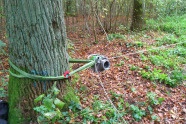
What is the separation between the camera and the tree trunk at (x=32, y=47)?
2.05 m

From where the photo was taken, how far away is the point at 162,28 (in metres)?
9.32

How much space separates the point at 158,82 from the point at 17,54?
362cm

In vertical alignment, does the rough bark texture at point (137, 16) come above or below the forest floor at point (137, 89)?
above

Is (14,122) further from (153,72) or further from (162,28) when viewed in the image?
(162,28)

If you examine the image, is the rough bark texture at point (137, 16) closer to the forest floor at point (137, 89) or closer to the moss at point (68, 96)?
the forest floor at point (137, 89)

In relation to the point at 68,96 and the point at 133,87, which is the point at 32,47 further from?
the point at 133,87

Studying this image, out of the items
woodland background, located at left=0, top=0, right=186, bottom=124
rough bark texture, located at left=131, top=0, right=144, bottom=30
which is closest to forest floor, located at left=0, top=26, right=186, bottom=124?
woodland background, located at left=0, top=0, right=186, bottom=124

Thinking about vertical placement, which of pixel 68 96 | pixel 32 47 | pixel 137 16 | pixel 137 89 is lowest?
pixel 137 89

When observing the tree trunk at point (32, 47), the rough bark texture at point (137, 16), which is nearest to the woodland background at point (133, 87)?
the tree trunk at point (32, 47)

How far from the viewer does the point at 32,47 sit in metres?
2.13

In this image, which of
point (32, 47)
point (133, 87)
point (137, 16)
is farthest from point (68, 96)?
point (137, 16)

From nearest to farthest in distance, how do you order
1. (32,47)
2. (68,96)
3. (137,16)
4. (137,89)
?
→ (32,47) < (68,96) < (137,89) < (137,16)

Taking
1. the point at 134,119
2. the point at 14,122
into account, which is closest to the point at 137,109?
the point at 134,119

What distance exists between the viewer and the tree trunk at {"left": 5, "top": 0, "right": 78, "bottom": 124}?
205 centimetres
